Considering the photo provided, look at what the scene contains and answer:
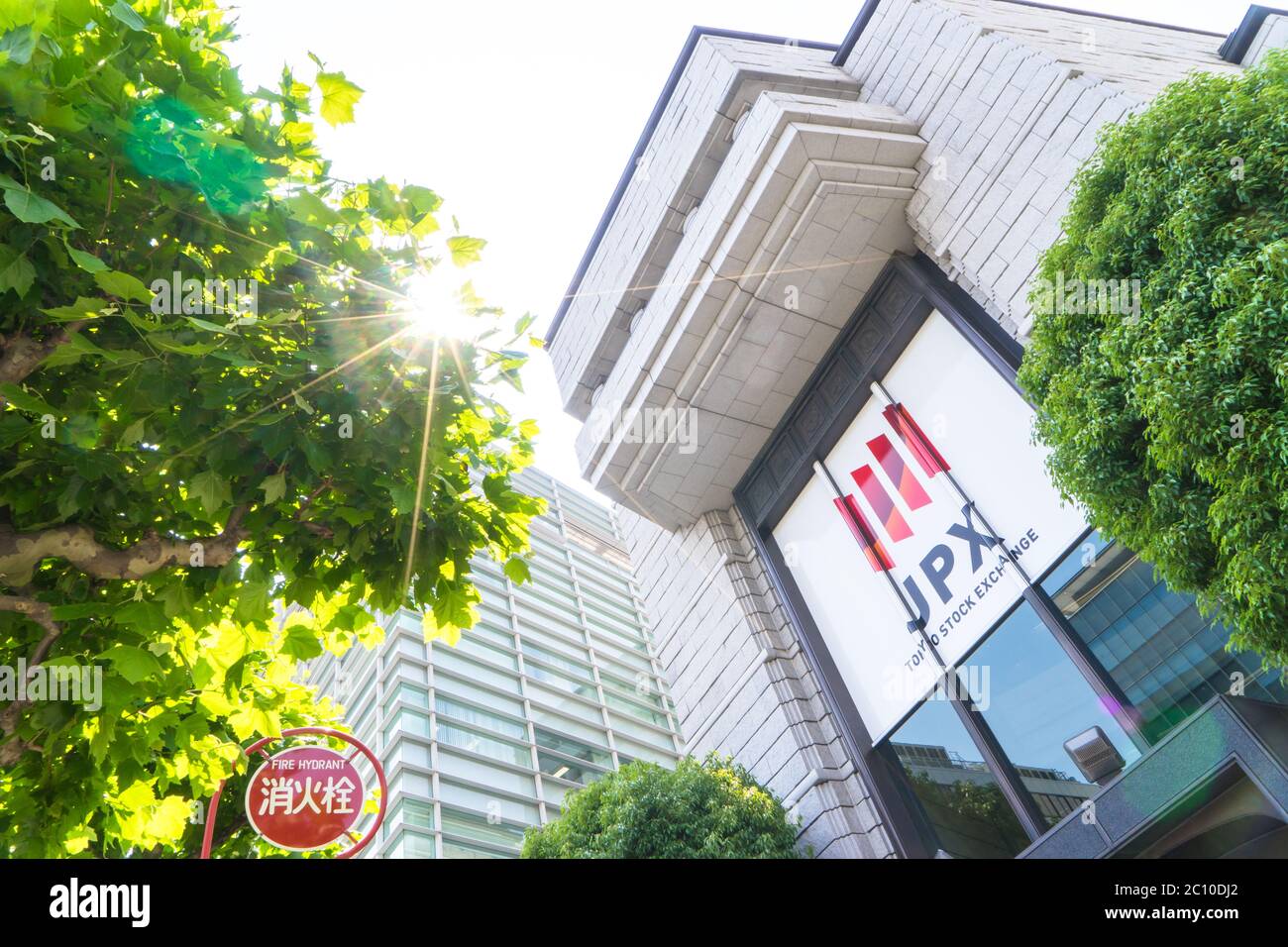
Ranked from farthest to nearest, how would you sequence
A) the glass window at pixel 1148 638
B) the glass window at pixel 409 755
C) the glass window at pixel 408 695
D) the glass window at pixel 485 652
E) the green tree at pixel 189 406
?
the glass window at pixel 485 652, the glass window at pixel 408 695, the glass window at pixel 409 755, the glass window at pixel 1148 638, the green tree at pixel 189 406

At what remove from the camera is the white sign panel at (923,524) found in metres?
9.50

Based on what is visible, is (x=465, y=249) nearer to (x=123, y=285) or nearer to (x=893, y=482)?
(x=123, y=285)

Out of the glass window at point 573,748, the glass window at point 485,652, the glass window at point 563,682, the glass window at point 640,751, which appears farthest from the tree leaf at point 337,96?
the glass window at point 640,751

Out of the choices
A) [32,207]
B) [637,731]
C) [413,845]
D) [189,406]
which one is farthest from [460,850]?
[32,207]

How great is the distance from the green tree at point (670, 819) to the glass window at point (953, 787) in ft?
5.84

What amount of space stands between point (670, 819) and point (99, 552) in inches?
288

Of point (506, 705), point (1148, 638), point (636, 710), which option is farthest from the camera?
point (636, 710)

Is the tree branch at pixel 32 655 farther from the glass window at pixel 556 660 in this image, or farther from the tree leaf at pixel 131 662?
the glass window at pixel 556 660

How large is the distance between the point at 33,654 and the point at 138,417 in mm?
1482

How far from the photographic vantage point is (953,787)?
32.3ft

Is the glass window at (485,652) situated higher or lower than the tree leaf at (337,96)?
higher

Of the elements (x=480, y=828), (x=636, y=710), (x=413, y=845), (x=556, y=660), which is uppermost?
(x=556, y=660)

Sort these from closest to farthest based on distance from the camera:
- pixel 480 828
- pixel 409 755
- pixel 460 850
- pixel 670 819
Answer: pixel 670 819, pixel 460 850, pixel 409 755, pixel 480 828
